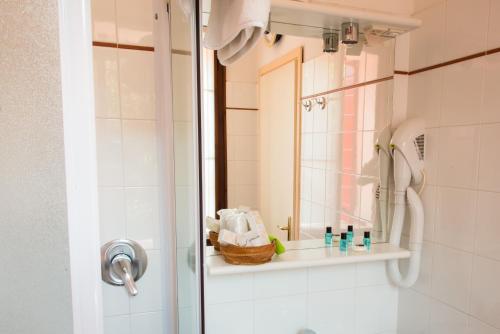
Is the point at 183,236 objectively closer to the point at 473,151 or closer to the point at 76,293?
the point at 76,293

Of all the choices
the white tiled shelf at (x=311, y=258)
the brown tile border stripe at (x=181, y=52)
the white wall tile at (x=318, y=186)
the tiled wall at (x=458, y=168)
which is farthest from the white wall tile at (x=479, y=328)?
the brown tile border stripe at (x=181, y=52)

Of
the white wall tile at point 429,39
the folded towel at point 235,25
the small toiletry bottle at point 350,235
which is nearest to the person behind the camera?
the folded towel at point 235,25

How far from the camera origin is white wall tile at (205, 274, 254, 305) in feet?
3.45

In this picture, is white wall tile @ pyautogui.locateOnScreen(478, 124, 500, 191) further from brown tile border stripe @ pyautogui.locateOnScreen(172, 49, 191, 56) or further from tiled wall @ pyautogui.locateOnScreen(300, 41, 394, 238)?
brown tile border stripe @ pyautogui.locateOnScreen(172, 49, 191, 56)

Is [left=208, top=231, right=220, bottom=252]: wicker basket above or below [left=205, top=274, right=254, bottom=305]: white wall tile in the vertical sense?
above

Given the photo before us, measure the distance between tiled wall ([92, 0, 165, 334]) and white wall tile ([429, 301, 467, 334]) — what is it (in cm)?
101

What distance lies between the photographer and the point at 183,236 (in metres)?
0.84

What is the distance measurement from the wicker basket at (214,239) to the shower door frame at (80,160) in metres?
0.68

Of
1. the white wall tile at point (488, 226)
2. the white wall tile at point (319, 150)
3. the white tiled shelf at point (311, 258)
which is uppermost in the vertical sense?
the white wall tile at point (319, 150)

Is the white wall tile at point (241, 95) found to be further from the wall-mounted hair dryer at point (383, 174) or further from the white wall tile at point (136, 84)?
the wall-mounted hair dryer at point (383, 174)

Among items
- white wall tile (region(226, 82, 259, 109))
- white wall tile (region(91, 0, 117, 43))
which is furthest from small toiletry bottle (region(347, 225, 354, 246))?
white wall tile (region(91, 0, 117, 43))

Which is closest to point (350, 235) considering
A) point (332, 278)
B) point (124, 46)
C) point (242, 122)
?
point (332, 278)

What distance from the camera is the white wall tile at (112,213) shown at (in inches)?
36.6

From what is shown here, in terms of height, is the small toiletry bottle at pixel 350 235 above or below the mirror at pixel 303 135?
below
